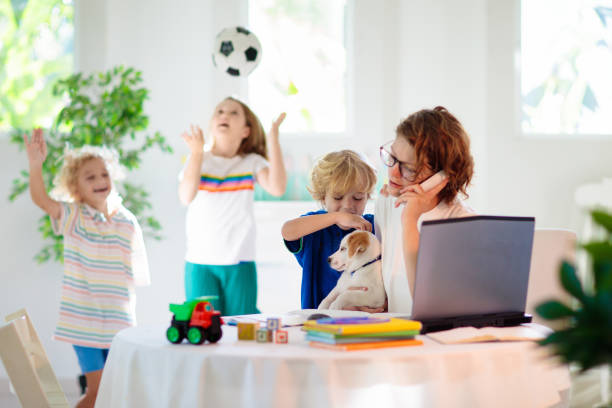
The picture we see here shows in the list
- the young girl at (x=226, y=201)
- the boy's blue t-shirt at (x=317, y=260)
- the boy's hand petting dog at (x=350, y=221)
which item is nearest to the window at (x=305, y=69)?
the young girl at (x=226, y=201)

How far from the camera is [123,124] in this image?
348 cm

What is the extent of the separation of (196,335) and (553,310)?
813 millimetres

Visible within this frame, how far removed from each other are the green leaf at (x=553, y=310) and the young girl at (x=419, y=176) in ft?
3.65

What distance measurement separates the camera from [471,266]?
4.68ft

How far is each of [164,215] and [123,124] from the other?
62 cm

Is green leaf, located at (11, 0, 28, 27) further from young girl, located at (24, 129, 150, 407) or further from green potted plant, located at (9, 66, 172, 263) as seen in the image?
young girl, located at (24, 129, 150, 407)

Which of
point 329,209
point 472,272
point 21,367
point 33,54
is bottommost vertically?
point 21,367

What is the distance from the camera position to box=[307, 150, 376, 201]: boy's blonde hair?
2.17 metres

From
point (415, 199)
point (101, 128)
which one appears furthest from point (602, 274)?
point (101, 128)

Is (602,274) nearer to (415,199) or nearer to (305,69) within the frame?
(415,199)

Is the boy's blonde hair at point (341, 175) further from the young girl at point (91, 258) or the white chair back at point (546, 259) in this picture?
the young girl at point (91, 258)

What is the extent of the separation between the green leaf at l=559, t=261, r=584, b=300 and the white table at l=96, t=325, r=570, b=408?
490mm

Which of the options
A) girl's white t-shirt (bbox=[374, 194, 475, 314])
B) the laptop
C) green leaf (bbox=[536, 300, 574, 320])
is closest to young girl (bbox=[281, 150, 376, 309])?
girl's white t-shirt (bbox=[374, 194, 475, 314])

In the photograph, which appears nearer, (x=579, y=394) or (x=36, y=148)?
(x=36, y=148)
